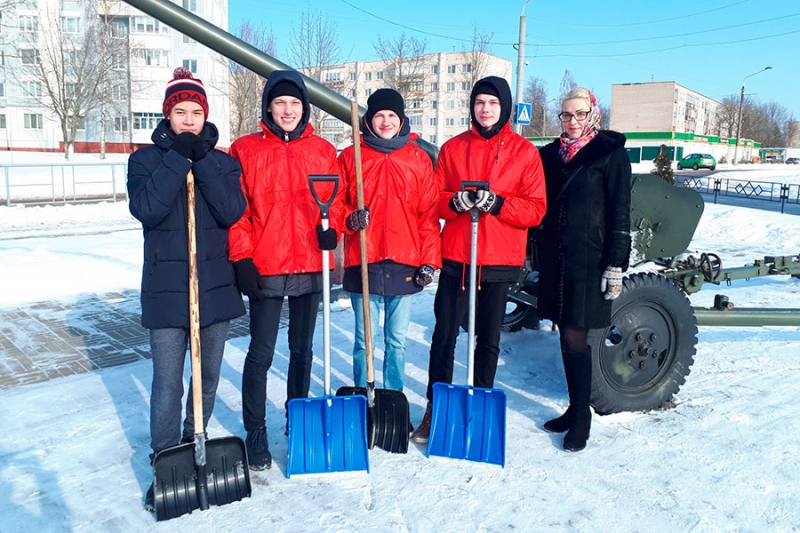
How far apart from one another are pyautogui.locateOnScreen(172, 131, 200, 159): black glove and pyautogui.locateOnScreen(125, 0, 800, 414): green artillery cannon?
176 centimetres

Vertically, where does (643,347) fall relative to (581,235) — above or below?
below

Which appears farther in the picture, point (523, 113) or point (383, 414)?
point (523, 113)

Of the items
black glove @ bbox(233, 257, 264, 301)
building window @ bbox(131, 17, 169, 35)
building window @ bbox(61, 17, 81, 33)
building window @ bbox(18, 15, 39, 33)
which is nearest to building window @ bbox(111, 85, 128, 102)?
building window @ bbox(131, 17, 169, 35)

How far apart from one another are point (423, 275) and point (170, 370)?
1.31 metres

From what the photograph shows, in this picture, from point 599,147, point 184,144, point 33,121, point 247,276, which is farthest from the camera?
point 33,121

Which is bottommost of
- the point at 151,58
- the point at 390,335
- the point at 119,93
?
the point at 390,335

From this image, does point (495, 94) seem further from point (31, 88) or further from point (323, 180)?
point (31, 88)

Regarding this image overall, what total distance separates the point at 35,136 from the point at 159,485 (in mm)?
47567

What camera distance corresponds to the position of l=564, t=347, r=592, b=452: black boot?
324 cm

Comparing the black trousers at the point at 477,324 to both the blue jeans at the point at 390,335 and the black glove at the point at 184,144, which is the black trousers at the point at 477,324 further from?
the black glove at the point at 184,144

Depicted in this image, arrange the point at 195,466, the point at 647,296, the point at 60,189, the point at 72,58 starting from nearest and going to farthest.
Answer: the point at 195,466
the point at 647,296
the point at 60,189
the point at 72,58

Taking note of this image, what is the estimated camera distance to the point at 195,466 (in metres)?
2.64

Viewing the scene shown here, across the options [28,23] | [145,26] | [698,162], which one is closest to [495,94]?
[698,162]

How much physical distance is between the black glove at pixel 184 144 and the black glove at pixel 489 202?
1.34 m
